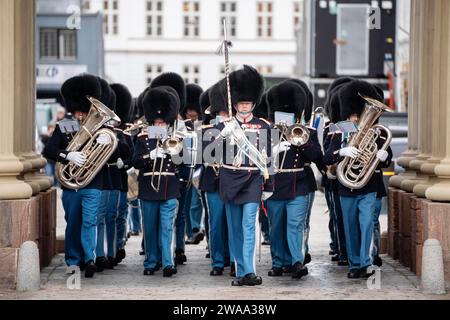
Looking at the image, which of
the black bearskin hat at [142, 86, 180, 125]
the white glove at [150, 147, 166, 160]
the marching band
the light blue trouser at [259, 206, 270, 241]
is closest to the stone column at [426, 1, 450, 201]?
the marching band

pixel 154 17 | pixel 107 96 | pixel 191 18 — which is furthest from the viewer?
pixel 191 18

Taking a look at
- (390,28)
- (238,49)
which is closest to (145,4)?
(238,49)

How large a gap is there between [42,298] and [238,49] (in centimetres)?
6398

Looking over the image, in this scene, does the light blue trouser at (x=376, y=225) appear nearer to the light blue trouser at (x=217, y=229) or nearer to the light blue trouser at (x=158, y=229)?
the light blue trouser at (x=217, y=229)

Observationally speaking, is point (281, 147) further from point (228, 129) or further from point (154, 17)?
point (154, 17)

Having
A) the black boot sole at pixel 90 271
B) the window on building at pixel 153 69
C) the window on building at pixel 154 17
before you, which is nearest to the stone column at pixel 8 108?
the black boot sole at pixel 90 271

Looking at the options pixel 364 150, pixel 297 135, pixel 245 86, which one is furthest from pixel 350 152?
pixel 245 86

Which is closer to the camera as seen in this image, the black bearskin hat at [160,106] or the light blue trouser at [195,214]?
the black bearskin hat at [160,106]

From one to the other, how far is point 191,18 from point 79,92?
63.5 meters

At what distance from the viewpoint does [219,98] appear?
1396 centimetres

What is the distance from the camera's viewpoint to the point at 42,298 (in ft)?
37.6

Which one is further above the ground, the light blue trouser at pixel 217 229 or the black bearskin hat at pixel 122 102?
the black bearskin hat at pixel 122 102

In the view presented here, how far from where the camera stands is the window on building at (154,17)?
249 feet

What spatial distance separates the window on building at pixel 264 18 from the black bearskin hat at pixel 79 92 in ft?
206
